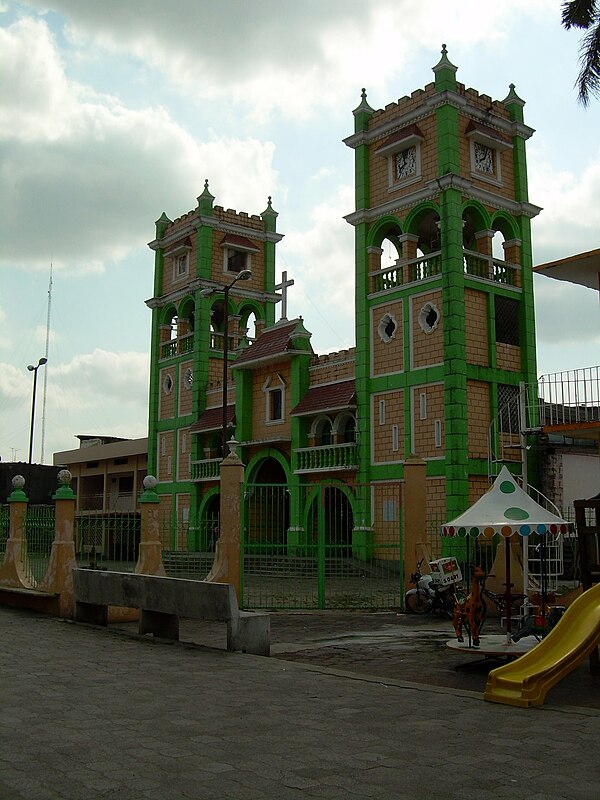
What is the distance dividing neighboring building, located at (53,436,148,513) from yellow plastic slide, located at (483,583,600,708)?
4132 centimetres

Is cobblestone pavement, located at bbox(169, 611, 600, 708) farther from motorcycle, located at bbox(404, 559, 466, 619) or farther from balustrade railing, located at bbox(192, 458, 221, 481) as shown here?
balustrade railing, located at bbox(192, 458, 221, 481)

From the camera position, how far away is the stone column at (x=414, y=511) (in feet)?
54.3

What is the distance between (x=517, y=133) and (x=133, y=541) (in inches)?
873

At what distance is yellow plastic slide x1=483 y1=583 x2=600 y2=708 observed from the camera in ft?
24.6

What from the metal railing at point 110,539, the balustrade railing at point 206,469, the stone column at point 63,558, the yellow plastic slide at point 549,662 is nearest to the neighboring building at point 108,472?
the balustrade railing at point 206,469

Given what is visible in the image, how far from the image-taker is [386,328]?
29.9m

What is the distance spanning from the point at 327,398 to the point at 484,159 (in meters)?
10.0

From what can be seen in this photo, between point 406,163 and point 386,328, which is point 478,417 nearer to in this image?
point 386,328

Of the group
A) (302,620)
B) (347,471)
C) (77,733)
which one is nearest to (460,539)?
(347,471)

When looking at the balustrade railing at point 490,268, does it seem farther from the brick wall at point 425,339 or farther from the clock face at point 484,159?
the clock face at point 484,159

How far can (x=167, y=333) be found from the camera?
42969mm

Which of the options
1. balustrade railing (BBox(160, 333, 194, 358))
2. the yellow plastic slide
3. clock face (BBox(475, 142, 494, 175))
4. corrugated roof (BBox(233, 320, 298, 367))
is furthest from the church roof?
the yellow plastic slide

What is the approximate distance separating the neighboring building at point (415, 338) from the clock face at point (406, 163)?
2.2 inches

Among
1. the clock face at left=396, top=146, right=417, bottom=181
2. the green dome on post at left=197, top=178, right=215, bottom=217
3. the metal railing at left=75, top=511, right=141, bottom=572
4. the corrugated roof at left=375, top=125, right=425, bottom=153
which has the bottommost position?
the metal railing at left=75, top=511, right=141, bottom=572
